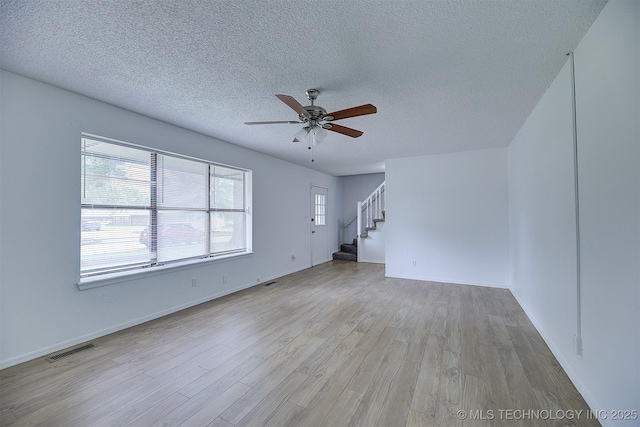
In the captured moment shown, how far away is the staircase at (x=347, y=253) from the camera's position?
24.1 feet

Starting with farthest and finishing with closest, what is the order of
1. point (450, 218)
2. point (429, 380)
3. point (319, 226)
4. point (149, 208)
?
1. point (319, 226)
2. point (450, 218)
3. point (149, 208)
4. point (429, 380)

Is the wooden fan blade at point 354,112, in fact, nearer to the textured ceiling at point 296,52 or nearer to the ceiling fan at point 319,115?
the ceiling fan at point 319,115

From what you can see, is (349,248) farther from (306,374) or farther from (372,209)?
(306,374)

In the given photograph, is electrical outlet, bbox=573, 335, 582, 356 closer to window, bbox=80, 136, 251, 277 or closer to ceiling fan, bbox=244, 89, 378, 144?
ceiling fan, bbox=244, 89, 378, 144

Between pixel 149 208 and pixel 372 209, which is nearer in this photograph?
pixel 149 208

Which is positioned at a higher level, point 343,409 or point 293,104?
point 293,104

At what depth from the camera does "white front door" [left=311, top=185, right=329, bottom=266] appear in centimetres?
679

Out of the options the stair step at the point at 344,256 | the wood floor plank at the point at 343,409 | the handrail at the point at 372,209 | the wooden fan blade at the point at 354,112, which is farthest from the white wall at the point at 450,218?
the wood floor plank at the point at 343,409

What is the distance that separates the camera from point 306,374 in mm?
2092

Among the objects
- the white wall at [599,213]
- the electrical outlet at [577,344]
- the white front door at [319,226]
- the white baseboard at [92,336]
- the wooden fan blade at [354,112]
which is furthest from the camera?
the white front door at [319,226]

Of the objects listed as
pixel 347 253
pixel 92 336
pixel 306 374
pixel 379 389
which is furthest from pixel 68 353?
pixel 347 253

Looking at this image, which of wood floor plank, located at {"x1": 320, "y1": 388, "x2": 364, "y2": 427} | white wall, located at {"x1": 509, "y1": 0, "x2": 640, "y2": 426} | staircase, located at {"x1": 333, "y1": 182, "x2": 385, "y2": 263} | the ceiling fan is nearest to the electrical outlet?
white wall, located at {"x1": 509, "y1": 0, "x2": 640, "y2": 426}

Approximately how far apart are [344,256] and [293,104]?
19.2 ft

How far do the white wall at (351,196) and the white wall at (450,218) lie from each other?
2801 mm
